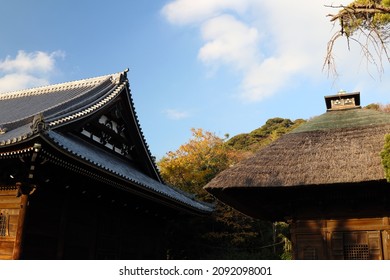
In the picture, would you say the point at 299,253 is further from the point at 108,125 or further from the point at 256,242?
the point at 256,242

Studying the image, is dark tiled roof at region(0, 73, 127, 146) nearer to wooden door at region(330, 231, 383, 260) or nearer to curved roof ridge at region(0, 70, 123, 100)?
curved roof ridge at region(0, 70, 123, 100)

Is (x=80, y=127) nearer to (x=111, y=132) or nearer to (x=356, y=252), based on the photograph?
(x=111, y=132)

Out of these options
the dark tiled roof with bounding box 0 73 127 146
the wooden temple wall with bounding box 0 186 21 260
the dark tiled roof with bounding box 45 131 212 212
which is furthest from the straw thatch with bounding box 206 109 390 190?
the dark tiled roof with bounding box 0 73 127 146

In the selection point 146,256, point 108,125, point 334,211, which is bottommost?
point 146,256

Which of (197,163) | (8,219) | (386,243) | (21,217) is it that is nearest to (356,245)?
(386,243)

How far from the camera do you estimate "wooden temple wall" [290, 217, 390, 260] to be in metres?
9.82

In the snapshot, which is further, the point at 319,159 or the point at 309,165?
the point at 319,159

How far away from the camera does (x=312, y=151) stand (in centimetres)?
1107

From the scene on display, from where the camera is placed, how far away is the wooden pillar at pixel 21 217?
8.80 metres

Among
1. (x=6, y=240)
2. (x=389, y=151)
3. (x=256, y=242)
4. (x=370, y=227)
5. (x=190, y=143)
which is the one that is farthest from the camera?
(x=190, y=143)

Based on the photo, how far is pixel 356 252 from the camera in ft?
32.7

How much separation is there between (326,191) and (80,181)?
245 inches

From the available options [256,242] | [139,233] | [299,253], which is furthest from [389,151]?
[256,242]

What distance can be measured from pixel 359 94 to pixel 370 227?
6195mm
